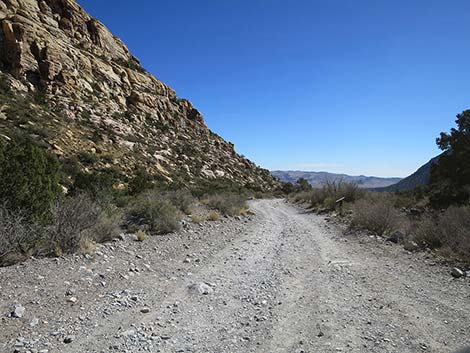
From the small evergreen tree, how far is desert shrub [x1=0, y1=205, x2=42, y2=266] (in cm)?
1680

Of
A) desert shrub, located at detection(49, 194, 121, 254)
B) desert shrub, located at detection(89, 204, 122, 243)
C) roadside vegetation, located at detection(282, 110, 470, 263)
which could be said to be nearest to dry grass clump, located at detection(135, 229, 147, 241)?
desert shrub, located at detection(89, 204, 122, 243)

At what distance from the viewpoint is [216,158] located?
47.0m

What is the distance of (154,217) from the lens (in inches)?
399

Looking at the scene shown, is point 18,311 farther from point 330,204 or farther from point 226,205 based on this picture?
point 330,204

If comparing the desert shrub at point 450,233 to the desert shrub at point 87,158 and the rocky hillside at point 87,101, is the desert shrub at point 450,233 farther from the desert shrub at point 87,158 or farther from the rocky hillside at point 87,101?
the desert shrub at point 87,158

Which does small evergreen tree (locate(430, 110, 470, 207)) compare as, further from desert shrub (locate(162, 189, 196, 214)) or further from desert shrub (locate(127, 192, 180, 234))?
desert shrub (locate(127, 192, 180, 234))

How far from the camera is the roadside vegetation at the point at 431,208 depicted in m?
8.37

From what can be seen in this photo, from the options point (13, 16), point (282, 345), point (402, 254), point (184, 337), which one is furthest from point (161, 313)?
point (13, 16)

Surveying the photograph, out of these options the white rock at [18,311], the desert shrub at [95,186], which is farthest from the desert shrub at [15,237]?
the desert shrub at [95,186]

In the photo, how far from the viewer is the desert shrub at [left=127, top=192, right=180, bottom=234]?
32.6ft

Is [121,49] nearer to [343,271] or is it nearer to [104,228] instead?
[104,228]

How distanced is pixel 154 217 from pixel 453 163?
18.2 meters

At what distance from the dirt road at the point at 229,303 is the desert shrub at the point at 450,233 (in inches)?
30.5

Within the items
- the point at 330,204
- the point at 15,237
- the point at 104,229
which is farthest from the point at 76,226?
the point at 330,204
